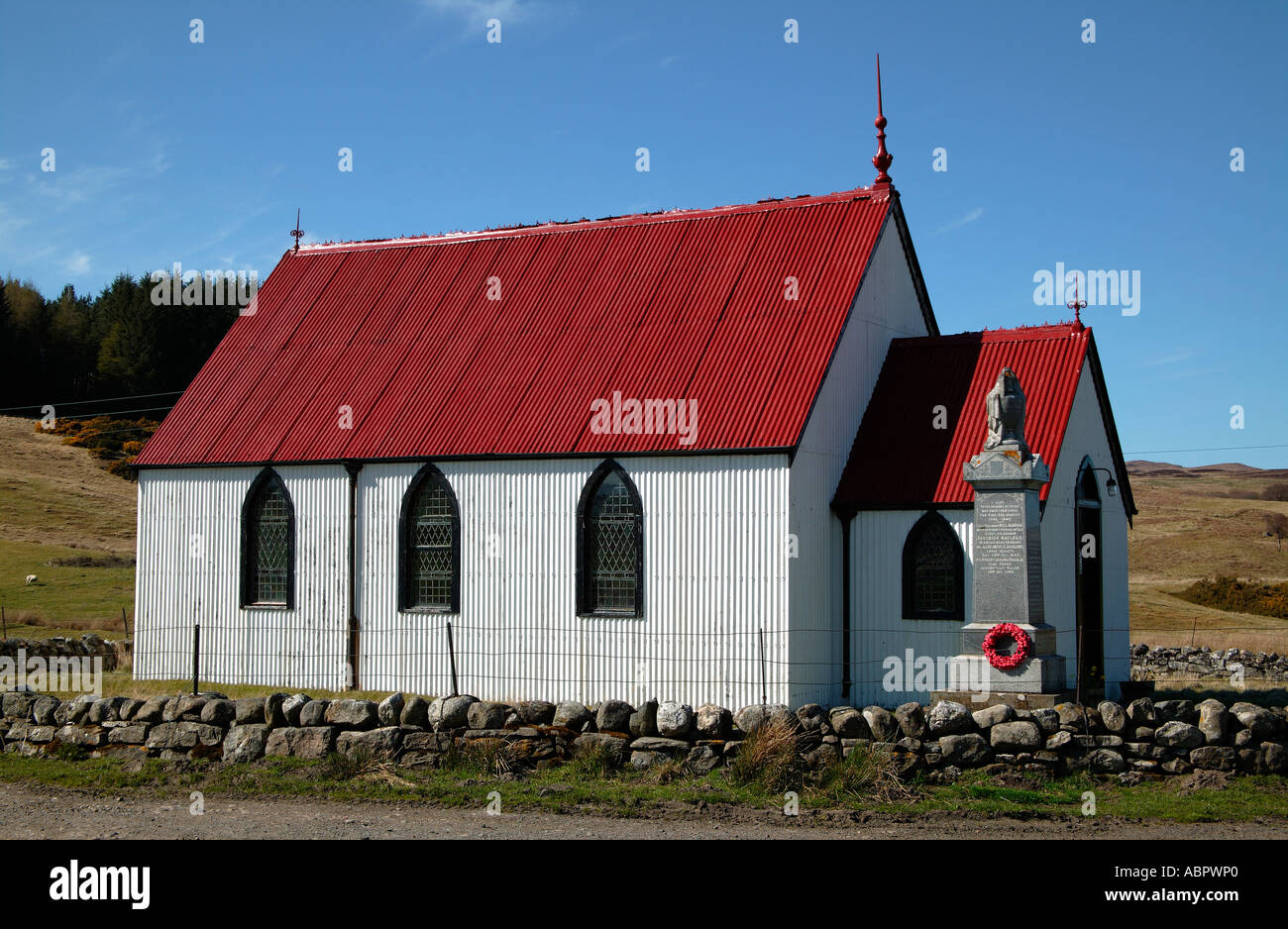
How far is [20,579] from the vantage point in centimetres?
4550

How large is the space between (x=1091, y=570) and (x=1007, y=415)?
20.5 ft

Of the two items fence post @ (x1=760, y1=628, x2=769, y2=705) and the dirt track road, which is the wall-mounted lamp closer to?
fence post @ (x1=760, y1=628, x2=769, y2=705)

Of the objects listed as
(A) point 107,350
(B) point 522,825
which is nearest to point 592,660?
(B) point 522,825

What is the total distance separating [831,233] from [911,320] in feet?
9.04

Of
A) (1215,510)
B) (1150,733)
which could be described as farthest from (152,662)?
(1215,510)

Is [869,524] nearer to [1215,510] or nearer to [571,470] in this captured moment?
[571,470]

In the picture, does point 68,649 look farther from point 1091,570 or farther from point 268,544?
point 1091,570

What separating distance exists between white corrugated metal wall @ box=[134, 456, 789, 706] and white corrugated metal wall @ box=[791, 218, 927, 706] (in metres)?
0.53

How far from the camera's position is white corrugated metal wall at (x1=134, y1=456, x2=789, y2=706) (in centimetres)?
2077

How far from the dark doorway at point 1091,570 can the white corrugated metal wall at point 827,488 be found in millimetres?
4377

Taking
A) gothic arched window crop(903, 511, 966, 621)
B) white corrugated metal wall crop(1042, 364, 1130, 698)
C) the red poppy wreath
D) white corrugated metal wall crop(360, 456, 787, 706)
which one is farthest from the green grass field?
white corrugated metal wall crop(1042, 364, 1130, 698)

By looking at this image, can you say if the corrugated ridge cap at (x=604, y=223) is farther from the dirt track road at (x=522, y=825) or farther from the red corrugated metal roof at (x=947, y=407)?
the dirt track road at (x=522, y=825)

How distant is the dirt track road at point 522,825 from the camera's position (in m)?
12.4

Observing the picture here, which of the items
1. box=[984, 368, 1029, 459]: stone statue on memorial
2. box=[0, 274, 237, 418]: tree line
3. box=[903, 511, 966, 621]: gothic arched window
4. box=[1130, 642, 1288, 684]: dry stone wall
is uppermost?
box=[0, 274, 237, 418]: tree line
